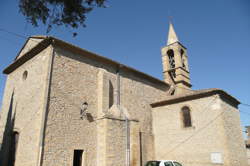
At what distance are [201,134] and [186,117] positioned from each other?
1.63 m

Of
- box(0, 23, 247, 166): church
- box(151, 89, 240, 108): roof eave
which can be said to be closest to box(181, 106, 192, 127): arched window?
box(0, 23, 247, 166): church

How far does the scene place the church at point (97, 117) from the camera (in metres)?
9.96

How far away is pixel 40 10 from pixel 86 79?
5.82 m

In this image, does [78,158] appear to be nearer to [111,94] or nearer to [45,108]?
[45,108]

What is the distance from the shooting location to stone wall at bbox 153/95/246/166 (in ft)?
40.1

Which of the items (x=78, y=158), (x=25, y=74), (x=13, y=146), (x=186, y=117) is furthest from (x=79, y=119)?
(x=186, y=117)

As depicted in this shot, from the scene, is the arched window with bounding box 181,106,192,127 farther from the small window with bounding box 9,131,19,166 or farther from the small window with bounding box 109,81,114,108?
the small window with bounding box 9,131,19,166

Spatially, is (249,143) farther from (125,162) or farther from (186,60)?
(125,162)

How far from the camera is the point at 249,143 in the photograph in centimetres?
2319

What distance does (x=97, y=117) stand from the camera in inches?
461

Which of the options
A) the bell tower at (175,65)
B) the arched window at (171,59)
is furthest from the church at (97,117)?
the arched window at (171,59)

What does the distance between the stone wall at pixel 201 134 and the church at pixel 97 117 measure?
0.05m

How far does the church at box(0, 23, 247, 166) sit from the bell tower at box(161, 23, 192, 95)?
14.0 ft

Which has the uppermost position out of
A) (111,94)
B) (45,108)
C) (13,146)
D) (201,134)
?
(111,94)
